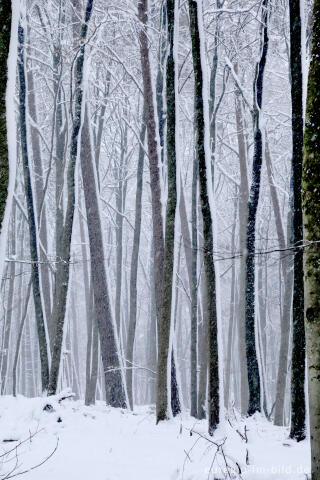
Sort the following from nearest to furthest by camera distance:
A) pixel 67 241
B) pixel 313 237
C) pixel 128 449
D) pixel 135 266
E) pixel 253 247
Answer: pixel 313 237 → pixel 128 449 → pixel 253 247 → pixel 67 241 → pixel 135 266

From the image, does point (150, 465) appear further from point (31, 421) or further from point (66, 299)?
point (66, 299)

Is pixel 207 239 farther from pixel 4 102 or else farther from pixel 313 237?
pixel 4 102

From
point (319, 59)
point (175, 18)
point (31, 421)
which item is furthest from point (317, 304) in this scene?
point (175, 18)

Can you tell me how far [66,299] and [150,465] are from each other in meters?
4.51

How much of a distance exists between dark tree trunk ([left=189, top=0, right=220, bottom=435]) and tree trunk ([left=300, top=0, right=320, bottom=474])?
252 centimetres

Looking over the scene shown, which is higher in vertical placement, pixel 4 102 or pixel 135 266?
pixel 4 102

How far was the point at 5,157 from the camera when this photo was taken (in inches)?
158

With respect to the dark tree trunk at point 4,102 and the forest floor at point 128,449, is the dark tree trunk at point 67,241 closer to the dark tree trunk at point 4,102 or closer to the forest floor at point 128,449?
the forest floor at point 128,449

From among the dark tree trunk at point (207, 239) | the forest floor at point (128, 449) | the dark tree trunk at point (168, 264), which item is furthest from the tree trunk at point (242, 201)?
the forest floor at point (128, 449)

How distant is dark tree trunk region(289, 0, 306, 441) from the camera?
5.61 meters

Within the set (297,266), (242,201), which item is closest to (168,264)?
(297,266)

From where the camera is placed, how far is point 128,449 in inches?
200

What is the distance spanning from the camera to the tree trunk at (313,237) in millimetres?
3197

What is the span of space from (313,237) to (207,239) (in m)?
2.74
